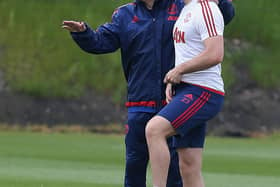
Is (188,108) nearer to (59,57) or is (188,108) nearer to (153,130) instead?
(153,130)

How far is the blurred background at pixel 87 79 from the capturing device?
879 inches

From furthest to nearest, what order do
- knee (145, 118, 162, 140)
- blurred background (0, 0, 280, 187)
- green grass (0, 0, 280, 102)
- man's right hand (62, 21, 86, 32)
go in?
green grass (0, 0, 280, 102)
blurred background (0, 0, 280, 187)
man's right hand (62, 21, 86, 32)
knee (145, 118, 162, 140)

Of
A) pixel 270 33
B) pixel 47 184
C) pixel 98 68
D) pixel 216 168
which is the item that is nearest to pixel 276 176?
pixel 216 168

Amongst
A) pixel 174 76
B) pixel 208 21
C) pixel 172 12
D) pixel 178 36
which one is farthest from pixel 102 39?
pixel 208 21

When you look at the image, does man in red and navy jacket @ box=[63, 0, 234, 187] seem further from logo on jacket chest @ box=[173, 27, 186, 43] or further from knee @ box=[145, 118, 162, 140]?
knee @ box=[145, 118, 162, 140]

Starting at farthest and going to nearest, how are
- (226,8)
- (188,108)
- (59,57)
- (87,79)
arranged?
(59,57) → (87,79) → (226,8) → (188,108)

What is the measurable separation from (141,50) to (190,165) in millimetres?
1167

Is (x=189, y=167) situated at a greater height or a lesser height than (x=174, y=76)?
lesser

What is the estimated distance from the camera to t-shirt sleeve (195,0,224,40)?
299 inches

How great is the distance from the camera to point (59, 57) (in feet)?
80.9

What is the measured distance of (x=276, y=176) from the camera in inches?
505

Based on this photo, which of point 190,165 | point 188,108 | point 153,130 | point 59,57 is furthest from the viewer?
point 59,57

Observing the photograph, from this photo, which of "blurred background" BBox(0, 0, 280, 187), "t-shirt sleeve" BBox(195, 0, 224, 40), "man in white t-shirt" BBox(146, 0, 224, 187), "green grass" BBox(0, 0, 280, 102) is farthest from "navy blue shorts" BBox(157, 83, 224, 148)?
"green grass" BBox(0, 0, 280, 102)

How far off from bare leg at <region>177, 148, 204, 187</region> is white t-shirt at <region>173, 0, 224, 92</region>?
580mm
